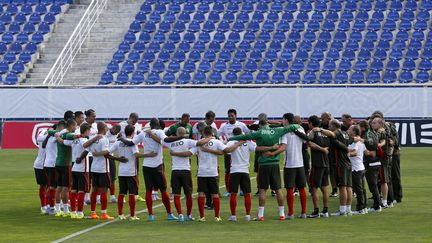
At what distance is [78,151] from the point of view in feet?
73.0

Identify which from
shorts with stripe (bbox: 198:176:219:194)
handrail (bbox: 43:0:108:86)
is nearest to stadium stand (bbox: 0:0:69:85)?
handrail (bbox: 43:0:108:86)

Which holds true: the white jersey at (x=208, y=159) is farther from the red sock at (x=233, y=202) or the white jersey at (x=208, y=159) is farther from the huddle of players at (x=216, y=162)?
the red sock at (x=233, y=202)

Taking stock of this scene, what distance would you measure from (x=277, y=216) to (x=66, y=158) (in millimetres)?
4866

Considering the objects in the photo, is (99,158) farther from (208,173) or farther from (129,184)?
(208,173)

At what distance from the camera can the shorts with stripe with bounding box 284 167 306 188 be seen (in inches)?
837

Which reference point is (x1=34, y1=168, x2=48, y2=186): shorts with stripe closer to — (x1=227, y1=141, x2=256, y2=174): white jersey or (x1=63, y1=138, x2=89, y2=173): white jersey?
(x1=63, y1=138, x2=89, y2=173): white jersey

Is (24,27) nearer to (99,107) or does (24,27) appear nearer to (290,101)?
(99,107)

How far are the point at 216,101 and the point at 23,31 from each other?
14371 mm

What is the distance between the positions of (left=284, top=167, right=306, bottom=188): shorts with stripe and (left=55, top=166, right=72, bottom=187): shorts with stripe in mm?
4784

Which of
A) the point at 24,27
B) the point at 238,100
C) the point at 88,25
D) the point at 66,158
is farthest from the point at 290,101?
the point at 66,158

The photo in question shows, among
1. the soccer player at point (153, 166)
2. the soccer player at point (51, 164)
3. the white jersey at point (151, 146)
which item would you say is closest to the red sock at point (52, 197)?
the soccer player at point (51, 164)

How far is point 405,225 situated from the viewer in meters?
20.0

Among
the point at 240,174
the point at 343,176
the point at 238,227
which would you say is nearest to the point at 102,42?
the point at 343,176

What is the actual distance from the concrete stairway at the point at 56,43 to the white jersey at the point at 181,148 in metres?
28.0
